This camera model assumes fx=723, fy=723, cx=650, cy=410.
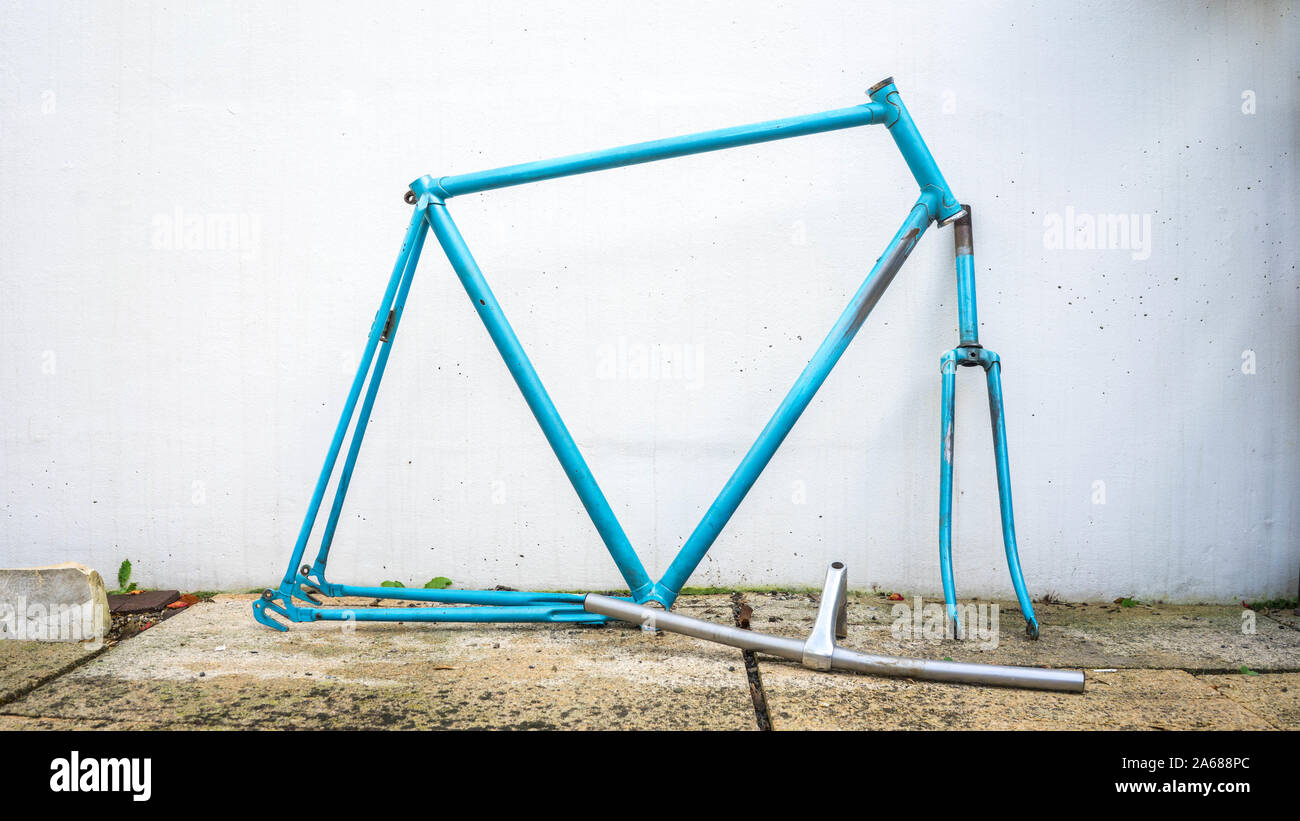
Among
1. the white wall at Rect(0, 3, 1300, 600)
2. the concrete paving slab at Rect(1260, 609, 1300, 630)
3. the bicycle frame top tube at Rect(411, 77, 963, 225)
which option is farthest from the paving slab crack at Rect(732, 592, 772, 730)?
the concrete paving slab at Rect(1260, 609, 1300, 630)

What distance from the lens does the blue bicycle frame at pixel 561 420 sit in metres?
1.81

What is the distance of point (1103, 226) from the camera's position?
86.3 inches

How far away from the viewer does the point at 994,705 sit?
58.4 inches

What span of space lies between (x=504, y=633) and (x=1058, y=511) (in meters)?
1.70

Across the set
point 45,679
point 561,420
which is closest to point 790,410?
point 561,420

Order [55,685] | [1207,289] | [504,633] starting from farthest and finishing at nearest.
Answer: [1207,289], [504,633], [55,685]

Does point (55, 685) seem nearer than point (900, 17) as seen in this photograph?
Yes

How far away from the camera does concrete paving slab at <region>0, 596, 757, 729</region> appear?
1428 mm

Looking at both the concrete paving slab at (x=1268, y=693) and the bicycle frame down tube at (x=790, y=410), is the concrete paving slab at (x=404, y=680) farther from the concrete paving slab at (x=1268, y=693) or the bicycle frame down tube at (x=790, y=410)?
the concrete paving slab at (x=1268, y=693)

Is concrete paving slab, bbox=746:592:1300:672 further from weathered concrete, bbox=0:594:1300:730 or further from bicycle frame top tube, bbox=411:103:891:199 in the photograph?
bicycle frame top tube, bbox=411:103:891:199

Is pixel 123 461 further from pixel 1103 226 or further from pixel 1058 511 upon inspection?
pixel 1103 226

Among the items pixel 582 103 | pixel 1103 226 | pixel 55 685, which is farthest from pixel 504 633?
pixel 1103 226

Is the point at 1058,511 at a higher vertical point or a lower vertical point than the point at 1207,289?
lower

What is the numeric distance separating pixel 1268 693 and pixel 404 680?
1884 millimetres
